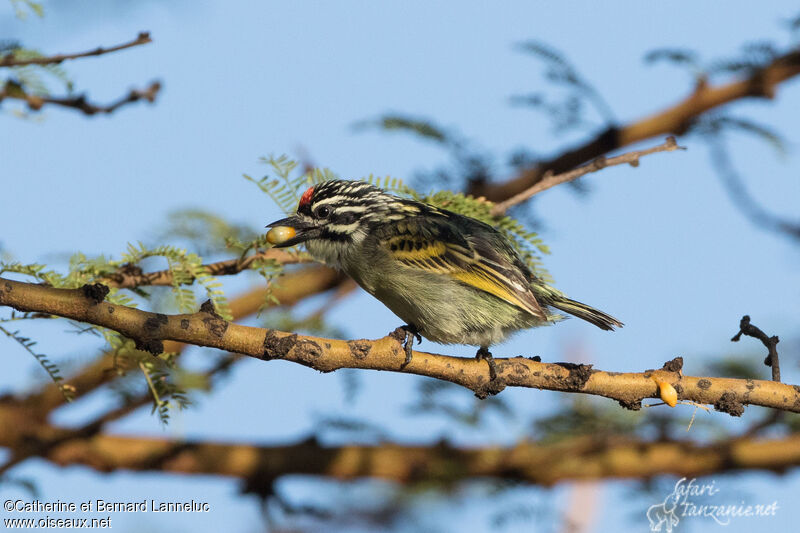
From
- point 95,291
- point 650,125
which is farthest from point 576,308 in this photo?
point 95,291

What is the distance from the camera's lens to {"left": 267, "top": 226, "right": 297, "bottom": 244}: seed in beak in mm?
3637

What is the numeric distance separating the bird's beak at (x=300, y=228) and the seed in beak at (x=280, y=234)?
0.04 m

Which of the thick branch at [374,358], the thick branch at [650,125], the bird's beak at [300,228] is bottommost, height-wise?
the thick branch at [374,358]

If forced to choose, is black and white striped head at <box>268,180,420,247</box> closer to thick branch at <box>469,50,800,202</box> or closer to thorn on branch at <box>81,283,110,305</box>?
thick branch at <box>469,50,800,202</box>

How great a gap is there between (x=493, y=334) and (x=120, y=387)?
189cm

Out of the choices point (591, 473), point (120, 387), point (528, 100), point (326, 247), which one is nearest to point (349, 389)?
point (326, 247)

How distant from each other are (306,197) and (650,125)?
238 centimetres

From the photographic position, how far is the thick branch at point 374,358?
8.34 feet

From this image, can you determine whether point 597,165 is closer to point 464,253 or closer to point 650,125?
point 464,253

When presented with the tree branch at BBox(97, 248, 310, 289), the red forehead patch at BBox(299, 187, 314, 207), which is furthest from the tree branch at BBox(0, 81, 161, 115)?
the red forehead patch at BBox(299, 187, 314, 207)

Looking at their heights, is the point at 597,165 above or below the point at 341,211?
below

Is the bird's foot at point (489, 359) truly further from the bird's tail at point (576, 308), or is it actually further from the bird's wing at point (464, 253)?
the bird's tail at point (576, 308)

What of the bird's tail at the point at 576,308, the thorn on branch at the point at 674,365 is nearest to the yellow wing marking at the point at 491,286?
the bird's tail at the point at 576,308

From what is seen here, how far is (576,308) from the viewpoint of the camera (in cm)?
391
